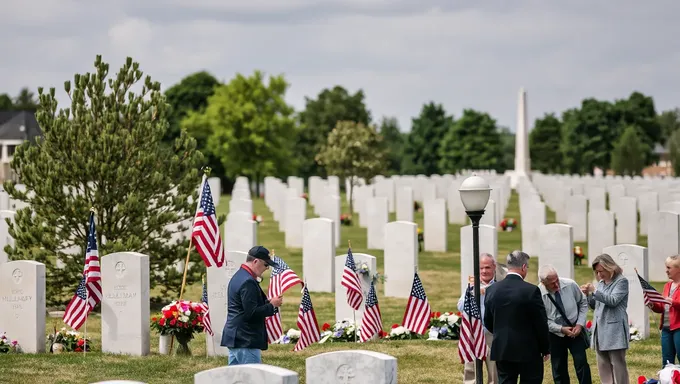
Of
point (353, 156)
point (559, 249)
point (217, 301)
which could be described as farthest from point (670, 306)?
point (353, 156)

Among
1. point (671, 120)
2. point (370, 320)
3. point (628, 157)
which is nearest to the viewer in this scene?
point (370, 320)

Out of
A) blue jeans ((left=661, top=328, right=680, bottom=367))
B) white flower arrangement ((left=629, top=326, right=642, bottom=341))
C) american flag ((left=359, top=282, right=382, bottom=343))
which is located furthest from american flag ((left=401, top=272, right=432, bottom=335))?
blue jeans ((left=661, top=328, right=680, bottom=367))

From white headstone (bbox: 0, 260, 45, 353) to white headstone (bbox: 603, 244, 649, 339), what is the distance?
314 inches

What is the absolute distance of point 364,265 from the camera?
651 inches

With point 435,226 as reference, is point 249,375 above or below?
below

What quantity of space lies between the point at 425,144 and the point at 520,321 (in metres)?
92.7

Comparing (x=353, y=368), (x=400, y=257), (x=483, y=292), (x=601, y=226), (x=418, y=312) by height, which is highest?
(x=601, y=226)

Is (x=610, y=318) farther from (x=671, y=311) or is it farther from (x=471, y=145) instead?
(x=471, y=145)

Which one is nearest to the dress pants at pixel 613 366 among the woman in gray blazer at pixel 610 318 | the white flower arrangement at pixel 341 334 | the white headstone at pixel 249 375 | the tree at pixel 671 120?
the woman in gray blazer at pixel 610 318

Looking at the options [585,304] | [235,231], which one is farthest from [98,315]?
[585,304]

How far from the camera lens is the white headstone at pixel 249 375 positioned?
280 inches

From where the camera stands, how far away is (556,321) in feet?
36.7

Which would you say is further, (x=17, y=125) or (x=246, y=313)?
(x=17, y=125)

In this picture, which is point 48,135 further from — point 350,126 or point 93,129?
point 350,126
